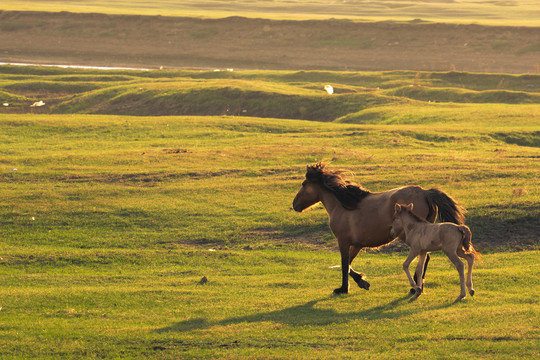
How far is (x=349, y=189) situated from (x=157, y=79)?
1772 inches

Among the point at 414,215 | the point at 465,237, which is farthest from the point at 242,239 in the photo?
the point at 465,237

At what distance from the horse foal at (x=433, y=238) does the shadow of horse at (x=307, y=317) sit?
2.23ft

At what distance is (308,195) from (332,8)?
408 feet

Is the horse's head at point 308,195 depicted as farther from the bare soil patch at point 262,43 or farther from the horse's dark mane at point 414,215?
the bare soil patch at point 262,43

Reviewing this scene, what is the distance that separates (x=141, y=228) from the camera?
19812 millimetres

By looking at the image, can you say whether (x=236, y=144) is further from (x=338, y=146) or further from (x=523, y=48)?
(x=523, y=48)

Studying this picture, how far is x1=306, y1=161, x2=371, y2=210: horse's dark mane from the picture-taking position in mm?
13789

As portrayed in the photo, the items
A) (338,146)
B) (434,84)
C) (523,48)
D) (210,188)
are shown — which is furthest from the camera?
(523,48)

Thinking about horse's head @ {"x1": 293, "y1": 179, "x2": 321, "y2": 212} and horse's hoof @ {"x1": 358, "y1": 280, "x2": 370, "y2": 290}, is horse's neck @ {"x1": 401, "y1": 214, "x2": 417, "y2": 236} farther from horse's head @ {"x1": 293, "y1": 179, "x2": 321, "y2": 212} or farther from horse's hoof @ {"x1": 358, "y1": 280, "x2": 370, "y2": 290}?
horse's head @ {"x1": 293, "y1": 179, "x2": 321, "y2": 212}

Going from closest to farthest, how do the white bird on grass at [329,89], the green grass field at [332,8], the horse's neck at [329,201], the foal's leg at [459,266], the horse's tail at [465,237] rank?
the horse's tail at [465,237]
the foal's leg at [459,266]
the horse's neck at [329,201]
the white bird on grass at [329,89]
the green grass field at [332,8]

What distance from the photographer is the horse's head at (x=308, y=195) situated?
47.8 feet

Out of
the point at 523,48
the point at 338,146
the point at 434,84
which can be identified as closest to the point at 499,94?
the point at 434,84

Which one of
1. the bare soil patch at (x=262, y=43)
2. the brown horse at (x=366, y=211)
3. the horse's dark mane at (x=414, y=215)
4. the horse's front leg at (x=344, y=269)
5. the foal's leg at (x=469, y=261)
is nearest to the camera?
the foal's leg at (x=469, y=261)

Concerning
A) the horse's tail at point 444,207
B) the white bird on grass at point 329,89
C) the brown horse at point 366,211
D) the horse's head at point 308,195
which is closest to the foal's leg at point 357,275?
the brown horse at point 366,211
